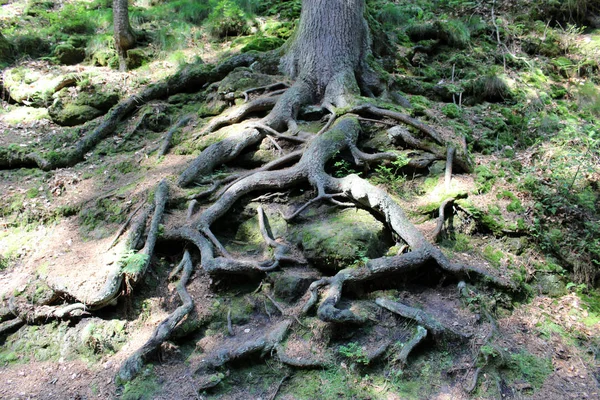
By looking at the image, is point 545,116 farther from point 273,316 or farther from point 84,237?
point 84,237

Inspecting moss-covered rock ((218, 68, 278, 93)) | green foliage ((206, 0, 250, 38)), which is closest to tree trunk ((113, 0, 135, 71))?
green foliage ((206, 0, 250, 38))

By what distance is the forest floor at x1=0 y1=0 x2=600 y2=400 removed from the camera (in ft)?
13.9

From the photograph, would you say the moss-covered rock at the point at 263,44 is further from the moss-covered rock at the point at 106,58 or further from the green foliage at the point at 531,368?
the green foliage at the point at 531,368

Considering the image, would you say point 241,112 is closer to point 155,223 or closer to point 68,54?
point 155,223

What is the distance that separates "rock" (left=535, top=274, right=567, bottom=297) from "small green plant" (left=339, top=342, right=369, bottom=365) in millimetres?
2441

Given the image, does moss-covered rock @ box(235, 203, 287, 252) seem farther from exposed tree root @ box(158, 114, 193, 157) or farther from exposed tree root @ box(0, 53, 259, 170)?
exposed tree root @ box(0, 53, 259, 170)

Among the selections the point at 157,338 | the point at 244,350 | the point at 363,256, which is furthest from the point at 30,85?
the point at 363,256

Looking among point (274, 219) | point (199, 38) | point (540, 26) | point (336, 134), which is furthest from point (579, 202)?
point (199, 38)

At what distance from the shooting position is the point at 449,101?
28.9ft

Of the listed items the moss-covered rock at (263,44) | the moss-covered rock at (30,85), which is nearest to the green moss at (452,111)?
the moss-covered rock at (263,44)

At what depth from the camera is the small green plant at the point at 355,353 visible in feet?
13.7

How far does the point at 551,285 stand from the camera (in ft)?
16.8

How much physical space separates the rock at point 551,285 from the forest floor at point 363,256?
2 centimetres

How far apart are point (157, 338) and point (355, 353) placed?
2055 millimetres
